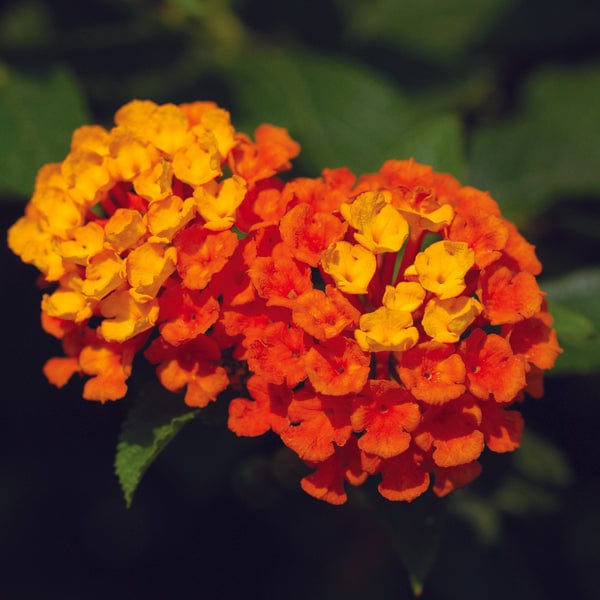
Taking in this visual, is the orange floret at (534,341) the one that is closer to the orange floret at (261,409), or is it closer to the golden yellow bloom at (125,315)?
the orange floret at (261,409)

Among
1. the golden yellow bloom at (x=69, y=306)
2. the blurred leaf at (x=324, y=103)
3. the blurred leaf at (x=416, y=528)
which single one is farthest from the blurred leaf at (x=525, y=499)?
the golden yellow bloom at (x=69, y=306)

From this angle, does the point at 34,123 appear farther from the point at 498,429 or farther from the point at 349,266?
the point at 498,429

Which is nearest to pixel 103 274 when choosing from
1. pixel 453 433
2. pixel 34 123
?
pixel 453 433

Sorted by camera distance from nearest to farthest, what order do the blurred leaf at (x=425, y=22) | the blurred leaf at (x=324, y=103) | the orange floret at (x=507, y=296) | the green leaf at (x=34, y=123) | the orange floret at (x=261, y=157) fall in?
1. the orange floret at (x=507, y=296)
2. the orange floret at (x=261, y=157)
3. the green leaf at (x=34, y=123)
4. the blurred leaf at (x=324, y=103)
5. the blurred leaf at (x=425, y=22)

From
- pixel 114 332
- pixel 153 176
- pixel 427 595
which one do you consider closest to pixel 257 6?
pixel 153 176

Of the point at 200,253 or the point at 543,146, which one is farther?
the point at 543,146

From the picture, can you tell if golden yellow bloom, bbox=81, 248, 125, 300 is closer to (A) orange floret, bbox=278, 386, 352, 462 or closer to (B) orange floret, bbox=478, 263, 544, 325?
(A) orange floret, bbox=278, 386, 352, 462

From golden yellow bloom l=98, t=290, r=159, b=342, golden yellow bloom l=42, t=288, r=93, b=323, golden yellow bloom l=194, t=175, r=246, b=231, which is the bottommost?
golden yellow bloom l=42, t=288, r=93, b=323

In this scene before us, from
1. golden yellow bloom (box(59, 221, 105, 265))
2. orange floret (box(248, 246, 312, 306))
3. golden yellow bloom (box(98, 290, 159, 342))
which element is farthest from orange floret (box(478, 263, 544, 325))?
golden yellow bloom (box(59, 221, 105, 265))
